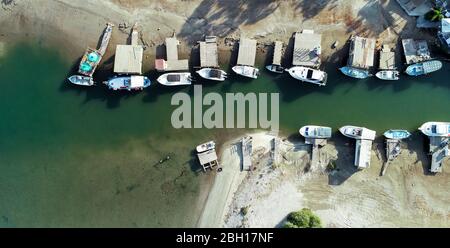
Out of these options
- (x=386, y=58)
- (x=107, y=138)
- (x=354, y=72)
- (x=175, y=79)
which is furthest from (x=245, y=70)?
(x=107, y=138)

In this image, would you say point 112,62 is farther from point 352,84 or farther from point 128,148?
point 352,84

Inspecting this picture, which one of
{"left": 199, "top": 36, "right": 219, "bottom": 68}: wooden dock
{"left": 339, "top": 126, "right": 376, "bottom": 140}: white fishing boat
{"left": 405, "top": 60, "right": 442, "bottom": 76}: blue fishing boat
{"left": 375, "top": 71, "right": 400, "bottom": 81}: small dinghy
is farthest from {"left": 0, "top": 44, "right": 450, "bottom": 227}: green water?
{"left": 405, "top": 60, "right": 442, "bottom": 76}: blue fishing boat

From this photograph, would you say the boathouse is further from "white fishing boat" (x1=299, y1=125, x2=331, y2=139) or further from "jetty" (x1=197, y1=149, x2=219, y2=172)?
"jetty" (x1=197, y1=149, x2=219, y2=172)

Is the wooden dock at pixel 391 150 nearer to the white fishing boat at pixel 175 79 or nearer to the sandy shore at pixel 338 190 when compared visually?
the sandy shore at pixel 338 190

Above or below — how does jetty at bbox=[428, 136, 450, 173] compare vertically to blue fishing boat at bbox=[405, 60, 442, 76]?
below

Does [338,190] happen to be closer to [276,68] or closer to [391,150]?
[391,150]
